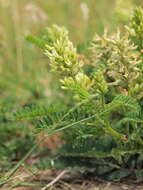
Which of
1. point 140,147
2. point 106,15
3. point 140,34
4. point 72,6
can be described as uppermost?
point 72,6

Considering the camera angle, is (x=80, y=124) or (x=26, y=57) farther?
(x=26, y=57)

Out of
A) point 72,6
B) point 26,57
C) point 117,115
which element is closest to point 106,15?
point 72,6

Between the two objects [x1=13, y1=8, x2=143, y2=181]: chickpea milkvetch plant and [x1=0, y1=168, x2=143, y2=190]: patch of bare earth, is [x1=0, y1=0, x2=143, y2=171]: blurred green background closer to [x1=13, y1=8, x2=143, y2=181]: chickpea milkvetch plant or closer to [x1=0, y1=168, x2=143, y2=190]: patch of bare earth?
[x1=0, y1=168, x2=143, y2=190]: patch of bare earth

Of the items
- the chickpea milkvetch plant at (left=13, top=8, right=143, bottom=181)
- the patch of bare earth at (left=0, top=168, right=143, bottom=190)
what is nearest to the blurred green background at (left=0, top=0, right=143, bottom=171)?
the patch of bare earth at (left=0, top=168, right=143, bottom=190)

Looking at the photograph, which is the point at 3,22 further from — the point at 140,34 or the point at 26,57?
the point at 140,34

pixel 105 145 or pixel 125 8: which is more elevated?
pixel 125 8

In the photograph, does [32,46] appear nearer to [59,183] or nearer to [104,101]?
[59,183]
